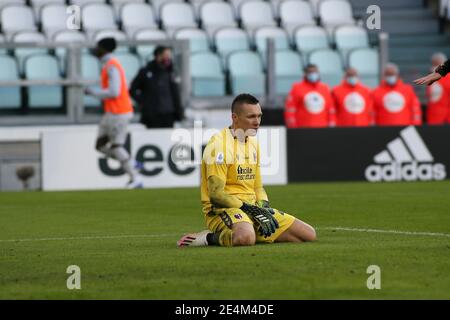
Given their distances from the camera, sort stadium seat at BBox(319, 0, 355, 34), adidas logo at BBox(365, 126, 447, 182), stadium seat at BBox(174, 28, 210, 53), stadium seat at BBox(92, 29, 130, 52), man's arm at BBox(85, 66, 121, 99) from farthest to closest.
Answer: stadium seat at BBox(319, 0, 355, 34) < stadium seat at BBox(174, 28, 210, 53) < stadium seat at BBox(92, 29, 130, 52) < adidas logo at BBox(365, 126, 447, 182) < man's arm at BBox(85, 66, 121, 99)

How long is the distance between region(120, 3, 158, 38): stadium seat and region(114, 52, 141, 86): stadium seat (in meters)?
2.21

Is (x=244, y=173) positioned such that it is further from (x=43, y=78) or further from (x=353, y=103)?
(x=353, y=103)

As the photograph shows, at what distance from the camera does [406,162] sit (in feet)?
80.7

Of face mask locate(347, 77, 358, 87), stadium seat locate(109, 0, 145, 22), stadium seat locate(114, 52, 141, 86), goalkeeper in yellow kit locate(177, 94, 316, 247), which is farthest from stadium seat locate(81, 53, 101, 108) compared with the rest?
goalkeeper in yellow kit locate(177, 94, 316, 247)

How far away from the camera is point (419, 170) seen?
24641 millimetres

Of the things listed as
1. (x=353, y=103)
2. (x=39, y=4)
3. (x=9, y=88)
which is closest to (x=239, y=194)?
(x=9, y=88)

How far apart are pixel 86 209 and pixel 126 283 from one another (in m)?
9.31

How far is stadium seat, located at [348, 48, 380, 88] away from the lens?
89.8ft

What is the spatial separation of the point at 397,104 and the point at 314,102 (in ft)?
5.69

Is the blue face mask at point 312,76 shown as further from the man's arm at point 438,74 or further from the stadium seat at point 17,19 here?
the man's arm at point 438,74

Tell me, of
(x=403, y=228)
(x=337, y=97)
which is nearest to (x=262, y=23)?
(x=337, y=97)

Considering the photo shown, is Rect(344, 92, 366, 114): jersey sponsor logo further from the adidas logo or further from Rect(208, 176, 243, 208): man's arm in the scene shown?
Rect(208, 176, 243, 208): man's arm

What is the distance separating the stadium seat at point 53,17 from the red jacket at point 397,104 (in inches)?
250

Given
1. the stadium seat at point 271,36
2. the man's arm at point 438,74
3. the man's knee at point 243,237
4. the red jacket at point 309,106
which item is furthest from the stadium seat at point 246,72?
the man's knee at point 243,237
